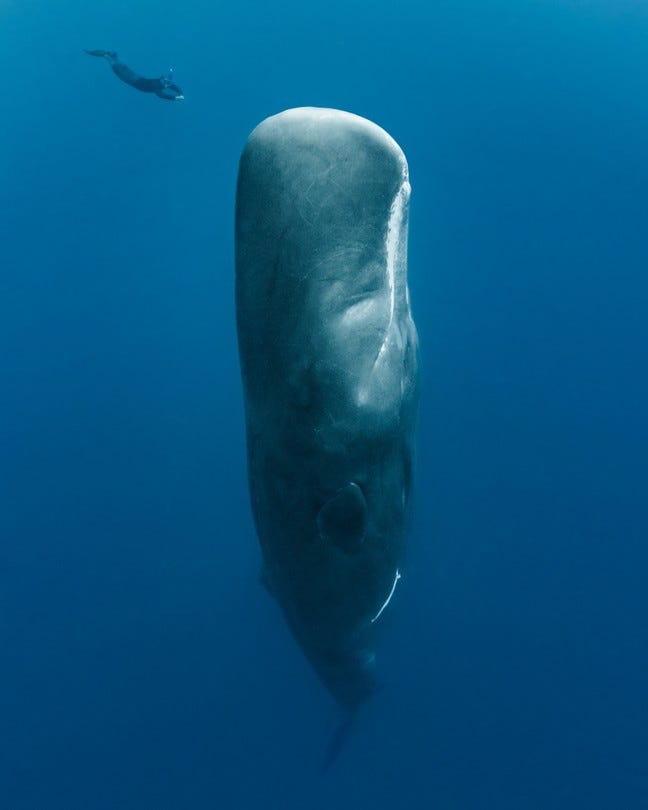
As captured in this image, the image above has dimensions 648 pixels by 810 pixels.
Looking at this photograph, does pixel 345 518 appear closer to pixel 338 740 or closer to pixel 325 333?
pixel 325 333

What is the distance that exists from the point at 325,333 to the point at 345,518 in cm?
97

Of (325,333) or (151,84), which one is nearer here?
(325,333)

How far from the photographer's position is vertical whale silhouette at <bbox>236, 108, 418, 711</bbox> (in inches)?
120

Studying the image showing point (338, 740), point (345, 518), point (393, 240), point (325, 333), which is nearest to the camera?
point (325, 333)

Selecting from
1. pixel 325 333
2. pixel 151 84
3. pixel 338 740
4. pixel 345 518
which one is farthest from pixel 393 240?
pixel 151 84

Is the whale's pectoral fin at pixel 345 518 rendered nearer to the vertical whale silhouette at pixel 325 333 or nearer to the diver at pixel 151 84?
the vertical whale silhouette at pixel 325 333

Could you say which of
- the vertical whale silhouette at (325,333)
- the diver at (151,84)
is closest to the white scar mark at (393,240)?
the vertical whale silhouette at (325,333)

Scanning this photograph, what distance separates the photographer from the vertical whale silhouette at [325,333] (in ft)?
10.00

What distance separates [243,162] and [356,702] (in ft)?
17.0

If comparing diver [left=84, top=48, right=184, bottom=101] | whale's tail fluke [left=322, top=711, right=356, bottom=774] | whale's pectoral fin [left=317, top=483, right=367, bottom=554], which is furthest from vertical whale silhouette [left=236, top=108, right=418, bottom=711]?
diver [left=84, top=48, right=184, bottom=101]

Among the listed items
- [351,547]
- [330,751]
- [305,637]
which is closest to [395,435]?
[351,547]

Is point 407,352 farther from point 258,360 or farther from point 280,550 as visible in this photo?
point 280,550

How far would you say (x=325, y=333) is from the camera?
3.12m

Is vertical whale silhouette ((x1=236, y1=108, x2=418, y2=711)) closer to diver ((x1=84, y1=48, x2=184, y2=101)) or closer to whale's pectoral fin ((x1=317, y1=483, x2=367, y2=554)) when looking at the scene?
whale's pectoral fin ((x1=317, y1=483, x2=367, y2=554))
